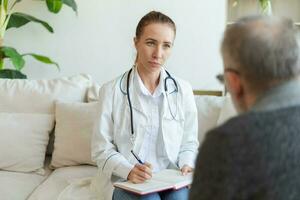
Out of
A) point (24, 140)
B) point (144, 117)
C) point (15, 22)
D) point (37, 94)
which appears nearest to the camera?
point (144, 117)

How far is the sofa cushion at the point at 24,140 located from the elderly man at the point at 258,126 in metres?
1.58

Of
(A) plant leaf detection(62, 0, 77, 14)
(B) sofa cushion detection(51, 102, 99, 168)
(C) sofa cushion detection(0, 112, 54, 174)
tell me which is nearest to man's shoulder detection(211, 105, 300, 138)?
(B) sofa cushion detection(51, 102, 99, 168)

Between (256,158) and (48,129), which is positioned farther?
(48,129)

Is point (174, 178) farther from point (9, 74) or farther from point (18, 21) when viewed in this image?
point (18, 21)

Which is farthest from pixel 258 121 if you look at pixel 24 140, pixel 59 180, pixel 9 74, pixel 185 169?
pixel 9 74

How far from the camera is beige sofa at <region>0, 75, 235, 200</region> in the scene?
2264 millimetres

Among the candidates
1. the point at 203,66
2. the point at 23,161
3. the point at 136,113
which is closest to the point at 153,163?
the point at 136,113

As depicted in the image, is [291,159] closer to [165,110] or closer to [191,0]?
[165,110]

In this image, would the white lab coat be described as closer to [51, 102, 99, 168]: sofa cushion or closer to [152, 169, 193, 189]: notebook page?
[152, 169, 193, 189]: notebook page

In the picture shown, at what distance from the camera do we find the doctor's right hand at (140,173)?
1622mm

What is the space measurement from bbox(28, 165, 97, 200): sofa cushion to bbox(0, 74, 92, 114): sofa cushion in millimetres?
352

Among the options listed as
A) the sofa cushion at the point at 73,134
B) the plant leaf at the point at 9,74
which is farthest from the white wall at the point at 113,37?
the sofa cushion at the point at 73,134

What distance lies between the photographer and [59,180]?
213 centimetres

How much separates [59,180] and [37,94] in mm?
530
